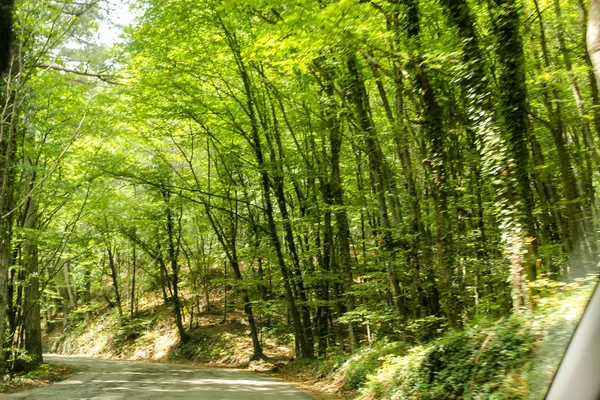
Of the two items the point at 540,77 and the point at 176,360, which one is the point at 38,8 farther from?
the point at 176,360

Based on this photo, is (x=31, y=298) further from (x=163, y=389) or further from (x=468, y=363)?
(x=468, y=363)

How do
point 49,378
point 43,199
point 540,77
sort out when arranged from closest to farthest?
point 540,77 < point 49,378 < point 43,199

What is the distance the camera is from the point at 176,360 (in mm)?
22875

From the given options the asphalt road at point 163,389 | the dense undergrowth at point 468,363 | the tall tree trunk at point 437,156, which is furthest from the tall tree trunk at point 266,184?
the tall tree trunk at point 437,156

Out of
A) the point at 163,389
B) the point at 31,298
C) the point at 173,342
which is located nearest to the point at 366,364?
the point at 163,389

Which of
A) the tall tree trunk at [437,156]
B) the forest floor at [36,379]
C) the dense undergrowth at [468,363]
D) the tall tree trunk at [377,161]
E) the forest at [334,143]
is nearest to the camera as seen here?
the dense undergrowth at [468,363]

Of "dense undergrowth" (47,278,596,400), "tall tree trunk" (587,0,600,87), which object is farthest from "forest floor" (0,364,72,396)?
"tall tree trunk" (587,0,600,87)

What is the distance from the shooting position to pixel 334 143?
15.4 meters

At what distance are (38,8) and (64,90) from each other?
4.25 meters

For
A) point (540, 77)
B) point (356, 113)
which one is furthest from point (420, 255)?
point (540, 77)

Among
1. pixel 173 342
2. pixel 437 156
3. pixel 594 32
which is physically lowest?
pixel 173 342

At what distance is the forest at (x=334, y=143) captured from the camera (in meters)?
7.66

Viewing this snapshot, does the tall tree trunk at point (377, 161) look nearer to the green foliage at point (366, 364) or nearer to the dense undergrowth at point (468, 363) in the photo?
the green foliage at point (366, 364)

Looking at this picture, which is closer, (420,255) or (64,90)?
(420,255)
